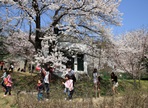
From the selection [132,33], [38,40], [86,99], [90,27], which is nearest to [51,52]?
[38,40]

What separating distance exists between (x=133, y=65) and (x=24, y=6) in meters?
15.7

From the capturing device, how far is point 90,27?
63.1ft

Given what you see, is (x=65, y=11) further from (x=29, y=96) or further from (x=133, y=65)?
(x=133, y=65)

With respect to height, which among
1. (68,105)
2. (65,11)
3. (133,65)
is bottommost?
(68,105)

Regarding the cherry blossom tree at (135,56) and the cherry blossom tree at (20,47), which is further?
the cherry blossom tree at (135,56)

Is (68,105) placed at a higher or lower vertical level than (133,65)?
lower

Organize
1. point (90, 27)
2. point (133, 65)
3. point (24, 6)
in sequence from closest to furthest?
point (24, 6), point (90, 27), point (133, 65)

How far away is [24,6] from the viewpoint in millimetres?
16984

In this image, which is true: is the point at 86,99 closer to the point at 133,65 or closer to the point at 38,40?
the point at 38,40

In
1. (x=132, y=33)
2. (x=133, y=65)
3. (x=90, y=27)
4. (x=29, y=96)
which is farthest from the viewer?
(x=132, y=33)

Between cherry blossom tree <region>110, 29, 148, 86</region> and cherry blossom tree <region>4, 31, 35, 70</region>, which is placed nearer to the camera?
cherry blossom tree <region>4, 31, 35, 70</region>

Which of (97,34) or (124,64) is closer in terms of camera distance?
(97,34)

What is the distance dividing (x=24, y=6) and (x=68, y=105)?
11.1 metres

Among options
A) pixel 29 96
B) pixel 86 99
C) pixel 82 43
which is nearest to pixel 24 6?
pixel 82 43
